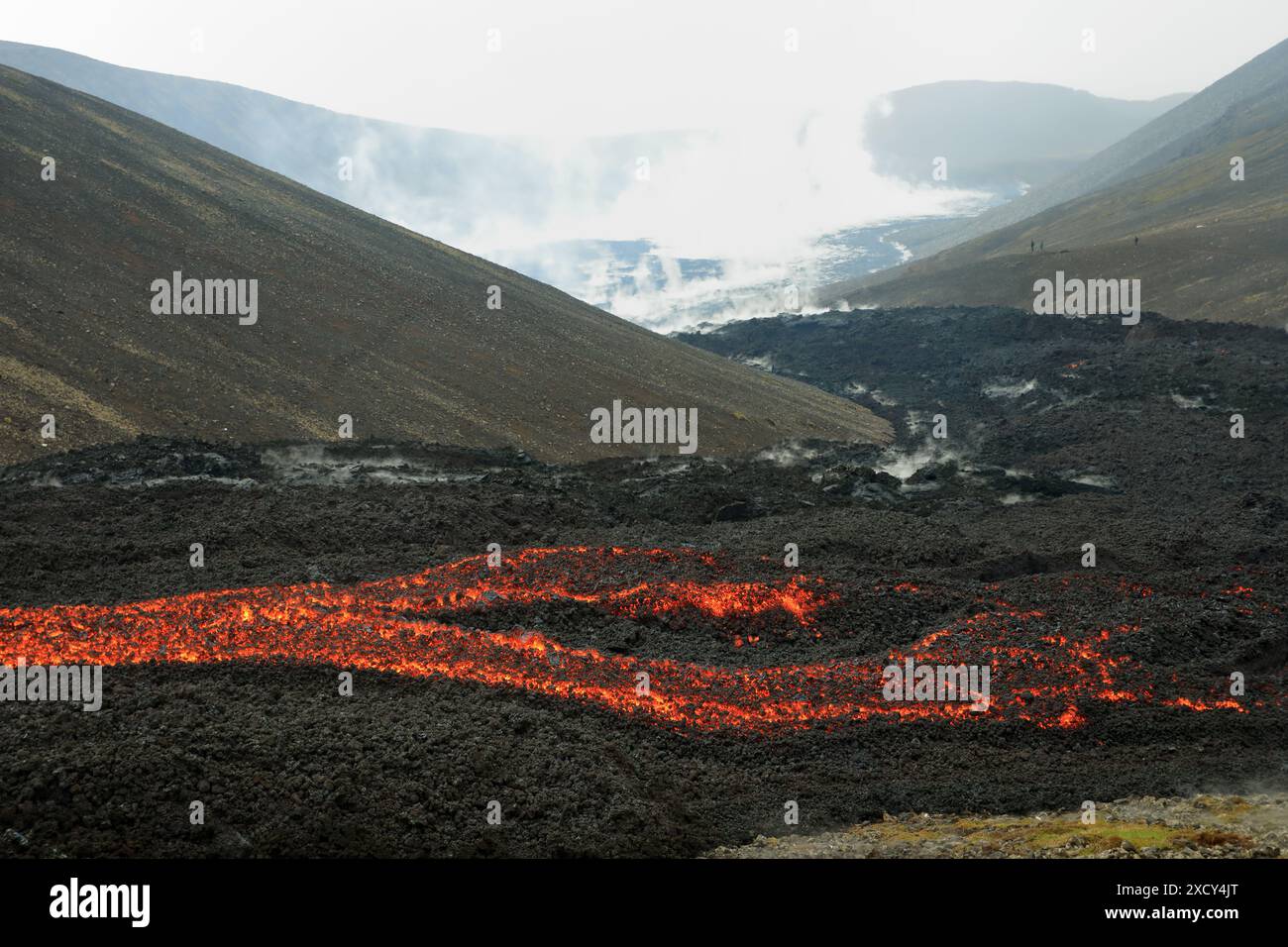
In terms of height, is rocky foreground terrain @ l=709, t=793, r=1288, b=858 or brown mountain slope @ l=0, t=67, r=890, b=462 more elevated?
brown mountain slope @ l=0, t=67, r=890, b=462

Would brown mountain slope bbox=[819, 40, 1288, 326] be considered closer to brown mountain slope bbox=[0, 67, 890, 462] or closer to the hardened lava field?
brown mountain slope bbox=[0, 67, 890, 462]

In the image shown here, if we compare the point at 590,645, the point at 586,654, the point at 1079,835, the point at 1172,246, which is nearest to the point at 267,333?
the point at 590,645

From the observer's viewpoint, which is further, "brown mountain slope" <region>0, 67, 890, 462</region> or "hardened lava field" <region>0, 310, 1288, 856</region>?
"brown mountain slope" <region>0, 67, 890, 462</region>

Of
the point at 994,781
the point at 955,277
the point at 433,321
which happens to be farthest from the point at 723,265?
the point at 994,781

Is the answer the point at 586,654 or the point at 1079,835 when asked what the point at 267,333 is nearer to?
the point at 586,654

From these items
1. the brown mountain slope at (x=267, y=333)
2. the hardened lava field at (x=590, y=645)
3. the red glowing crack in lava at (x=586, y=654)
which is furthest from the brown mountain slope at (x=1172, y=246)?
the red glowing crack in lava at (x=586, y=654)

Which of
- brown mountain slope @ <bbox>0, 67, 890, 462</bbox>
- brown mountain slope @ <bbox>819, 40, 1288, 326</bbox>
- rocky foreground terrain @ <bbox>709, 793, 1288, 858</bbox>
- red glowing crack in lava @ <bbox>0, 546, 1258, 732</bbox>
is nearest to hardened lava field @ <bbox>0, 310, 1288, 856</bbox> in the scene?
red glowing crack in lava @ <bbox>0, 546, 1258, 732</bbox>
